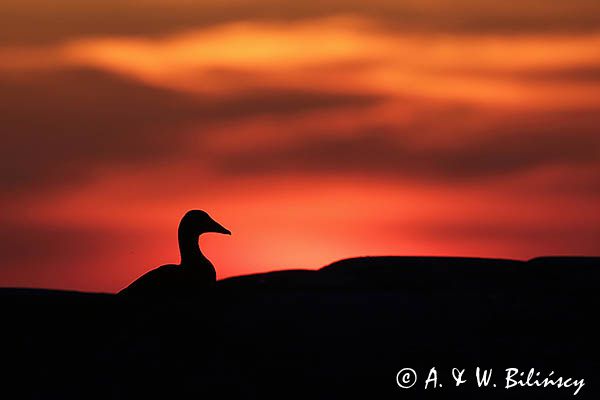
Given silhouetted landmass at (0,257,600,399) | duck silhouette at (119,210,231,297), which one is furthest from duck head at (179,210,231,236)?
silhouetted landmass at (0,257,600,399)

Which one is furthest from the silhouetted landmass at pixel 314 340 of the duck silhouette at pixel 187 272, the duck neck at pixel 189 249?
the duck neck at pixel 189 249

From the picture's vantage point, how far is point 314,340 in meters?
11.1

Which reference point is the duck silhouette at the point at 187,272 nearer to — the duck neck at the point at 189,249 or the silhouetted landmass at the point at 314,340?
the duck neck at the point at 189,249

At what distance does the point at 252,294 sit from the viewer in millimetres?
12367

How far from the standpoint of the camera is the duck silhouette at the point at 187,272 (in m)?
14.3

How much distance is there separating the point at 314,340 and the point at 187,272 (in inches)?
167

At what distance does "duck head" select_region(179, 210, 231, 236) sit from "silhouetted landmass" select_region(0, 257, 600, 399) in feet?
7.57

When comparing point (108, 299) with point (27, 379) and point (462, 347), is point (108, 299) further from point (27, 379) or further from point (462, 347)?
point (462, 347)

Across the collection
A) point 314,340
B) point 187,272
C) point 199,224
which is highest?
point 199,224

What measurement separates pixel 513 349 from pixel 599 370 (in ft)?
2.59

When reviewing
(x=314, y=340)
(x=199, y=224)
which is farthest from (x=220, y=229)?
(x=314, y=340)

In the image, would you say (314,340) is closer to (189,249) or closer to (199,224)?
(189,249)

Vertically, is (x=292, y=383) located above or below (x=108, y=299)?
below

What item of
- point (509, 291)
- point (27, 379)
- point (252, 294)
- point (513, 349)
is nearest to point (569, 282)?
point (509, 291)
